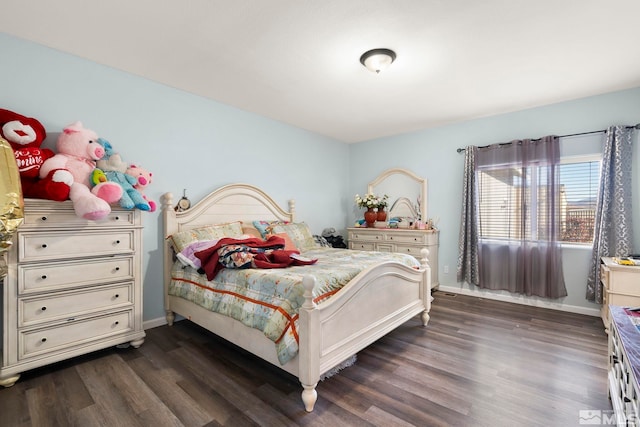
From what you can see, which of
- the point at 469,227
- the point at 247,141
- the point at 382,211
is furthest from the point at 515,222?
the point at 247,141

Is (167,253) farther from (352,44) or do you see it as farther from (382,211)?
(382,211)

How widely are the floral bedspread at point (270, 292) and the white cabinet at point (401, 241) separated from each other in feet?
4.87

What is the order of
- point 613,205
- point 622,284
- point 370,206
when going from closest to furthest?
point 622,284 → point 613,205 → point 370,206

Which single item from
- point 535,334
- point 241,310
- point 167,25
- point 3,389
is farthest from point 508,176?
point 3,389

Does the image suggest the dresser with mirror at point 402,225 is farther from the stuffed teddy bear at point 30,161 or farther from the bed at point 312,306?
the stuffed teddy bear at point 30,161

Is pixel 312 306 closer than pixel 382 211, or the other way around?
pixel 312 306

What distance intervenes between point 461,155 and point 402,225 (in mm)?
1307

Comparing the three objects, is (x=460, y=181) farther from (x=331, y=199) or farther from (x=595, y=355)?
(x=595, y=355)

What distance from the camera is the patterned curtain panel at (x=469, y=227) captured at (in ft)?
13.1

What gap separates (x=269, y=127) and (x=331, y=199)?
1.66 meters

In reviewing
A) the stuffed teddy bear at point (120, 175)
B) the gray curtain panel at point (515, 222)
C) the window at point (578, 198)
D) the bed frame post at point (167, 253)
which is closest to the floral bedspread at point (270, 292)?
the bed frame post at point (167, 253)

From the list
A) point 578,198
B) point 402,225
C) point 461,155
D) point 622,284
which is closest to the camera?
point 622,284

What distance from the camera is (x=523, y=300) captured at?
3.71m

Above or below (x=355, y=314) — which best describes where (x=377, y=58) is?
above
